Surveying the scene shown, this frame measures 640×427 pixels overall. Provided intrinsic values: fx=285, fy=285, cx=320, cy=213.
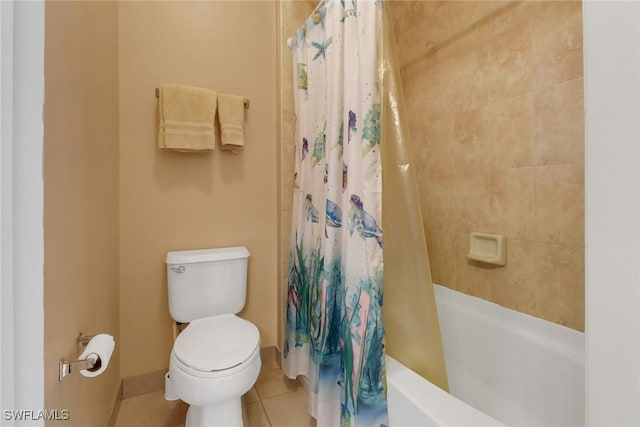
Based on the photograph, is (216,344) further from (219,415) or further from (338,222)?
(338,222)

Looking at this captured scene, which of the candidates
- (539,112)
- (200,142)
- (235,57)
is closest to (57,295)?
(200,142)

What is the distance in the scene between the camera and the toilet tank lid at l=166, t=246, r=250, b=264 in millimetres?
1456

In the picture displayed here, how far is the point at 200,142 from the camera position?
5.00 feet

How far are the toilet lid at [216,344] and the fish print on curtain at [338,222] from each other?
0.29 meters

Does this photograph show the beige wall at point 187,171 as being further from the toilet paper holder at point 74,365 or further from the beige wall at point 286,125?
the toilet paper holder at point 74,365

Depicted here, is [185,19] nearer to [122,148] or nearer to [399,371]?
[122,148]

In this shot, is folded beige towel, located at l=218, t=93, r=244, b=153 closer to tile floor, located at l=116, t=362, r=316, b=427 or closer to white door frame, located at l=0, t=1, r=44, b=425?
white door frame, located at l=0, t=1, r=44, b=425

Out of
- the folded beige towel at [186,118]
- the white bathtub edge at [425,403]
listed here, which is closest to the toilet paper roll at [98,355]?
the white bathtub edge at [425,403]

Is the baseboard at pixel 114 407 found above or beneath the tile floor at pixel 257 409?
above

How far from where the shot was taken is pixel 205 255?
1.49 meters

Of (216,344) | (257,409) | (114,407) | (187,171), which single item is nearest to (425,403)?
(216,344)

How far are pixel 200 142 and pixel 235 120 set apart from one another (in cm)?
24

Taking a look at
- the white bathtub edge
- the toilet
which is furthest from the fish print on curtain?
the toilet

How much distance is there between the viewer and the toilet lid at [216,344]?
1055 millimetres
